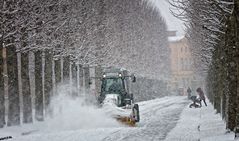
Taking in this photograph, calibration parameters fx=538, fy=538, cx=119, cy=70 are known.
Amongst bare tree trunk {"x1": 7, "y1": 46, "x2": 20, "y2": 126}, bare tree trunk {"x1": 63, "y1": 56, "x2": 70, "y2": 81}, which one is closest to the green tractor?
bare tree trunk {"x1": 7, "y1": 46, "x2": 20, "y2": 126}

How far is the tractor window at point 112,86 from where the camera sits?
27375 millimetres

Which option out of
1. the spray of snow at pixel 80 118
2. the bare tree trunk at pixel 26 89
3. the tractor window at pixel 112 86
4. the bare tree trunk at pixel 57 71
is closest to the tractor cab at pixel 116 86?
the tractor window at pixel 112 86

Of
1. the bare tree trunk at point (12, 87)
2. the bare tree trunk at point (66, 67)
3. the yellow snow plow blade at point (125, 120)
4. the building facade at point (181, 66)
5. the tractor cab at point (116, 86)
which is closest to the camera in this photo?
the yellow snow plow blade at point (125, 120)

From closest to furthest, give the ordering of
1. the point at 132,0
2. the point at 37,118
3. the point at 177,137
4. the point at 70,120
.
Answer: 1. the point at 177,137
2. the point at 70,120
3. the point at 37,118
4. the point at 132,0

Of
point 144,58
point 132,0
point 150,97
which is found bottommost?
point 150,97

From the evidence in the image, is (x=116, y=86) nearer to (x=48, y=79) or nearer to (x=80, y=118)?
(x=80, y=118)

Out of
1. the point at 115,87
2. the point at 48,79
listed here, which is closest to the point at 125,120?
the point at 115,87

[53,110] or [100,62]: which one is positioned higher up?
[100,62]

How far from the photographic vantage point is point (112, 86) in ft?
90.3

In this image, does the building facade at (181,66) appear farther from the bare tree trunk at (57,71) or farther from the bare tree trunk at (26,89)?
the bare tree trunk at (26,89)

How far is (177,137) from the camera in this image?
19750 millimetres

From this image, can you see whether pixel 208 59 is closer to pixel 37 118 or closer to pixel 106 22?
pixel 106 22

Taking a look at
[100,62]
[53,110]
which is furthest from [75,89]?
[53,110]

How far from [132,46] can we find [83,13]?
77.2 feet
